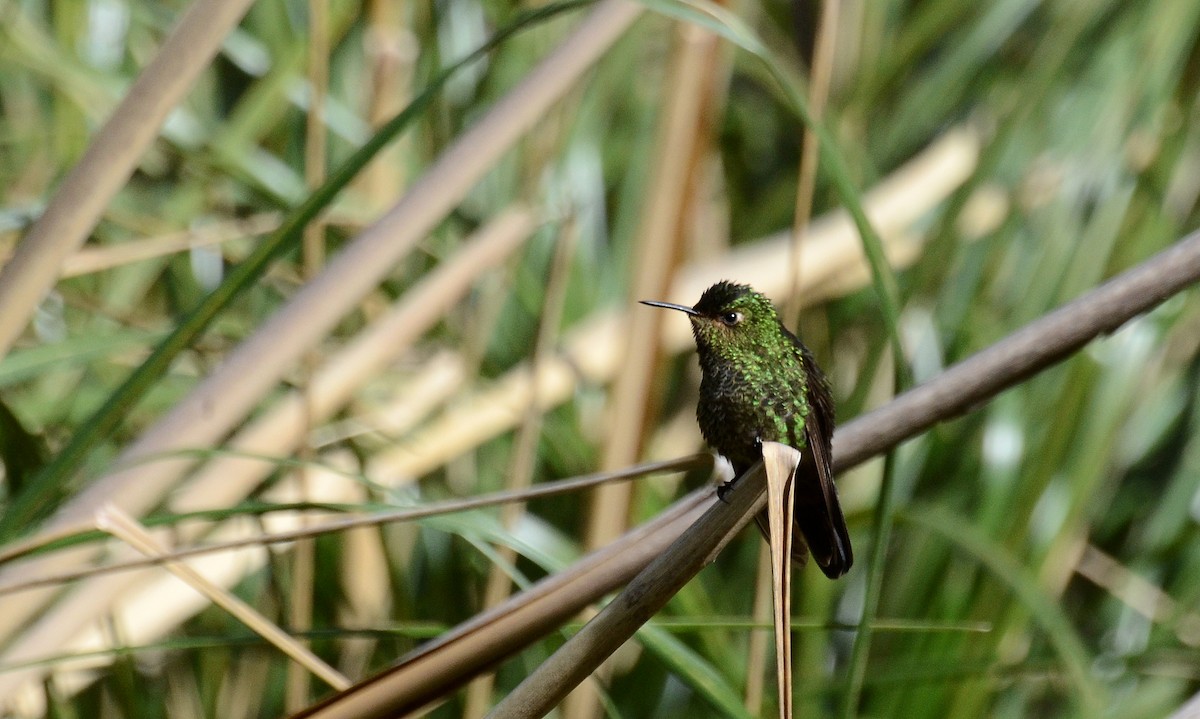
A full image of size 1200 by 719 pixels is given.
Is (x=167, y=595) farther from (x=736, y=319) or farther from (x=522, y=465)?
(x=736, y=319)

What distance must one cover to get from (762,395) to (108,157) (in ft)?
1.28

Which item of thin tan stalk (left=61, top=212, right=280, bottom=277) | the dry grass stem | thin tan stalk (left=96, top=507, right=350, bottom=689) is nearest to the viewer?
the dry grass stem

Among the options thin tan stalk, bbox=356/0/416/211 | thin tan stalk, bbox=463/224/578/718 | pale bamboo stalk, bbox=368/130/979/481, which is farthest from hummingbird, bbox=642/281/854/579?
thin tan stalk, bbox=356/0/416/211

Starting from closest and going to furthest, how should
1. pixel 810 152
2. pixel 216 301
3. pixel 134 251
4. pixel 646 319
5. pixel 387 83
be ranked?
pixel 216 301 → pixel 810 152 → pixel 646 319 → pixel 134 251 → pixel 387 83

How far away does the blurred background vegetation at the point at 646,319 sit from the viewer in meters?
1.16

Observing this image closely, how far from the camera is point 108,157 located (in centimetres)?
67

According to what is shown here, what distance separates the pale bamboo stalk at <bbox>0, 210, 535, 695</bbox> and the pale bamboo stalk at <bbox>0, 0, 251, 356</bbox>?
0.26 meters

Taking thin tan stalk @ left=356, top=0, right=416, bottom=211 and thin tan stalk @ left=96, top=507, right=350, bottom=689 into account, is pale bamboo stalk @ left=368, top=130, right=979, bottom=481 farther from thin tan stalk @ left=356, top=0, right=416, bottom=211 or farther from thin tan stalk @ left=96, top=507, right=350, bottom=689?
thin tan stalk @ left=96, top=507, right=350, bottom=689

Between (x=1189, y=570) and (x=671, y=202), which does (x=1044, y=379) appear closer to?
(x=1189, y=570)

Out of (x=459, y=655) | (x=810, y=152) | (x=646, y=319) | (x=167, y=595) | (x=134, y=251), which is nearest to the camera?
(x=459, y=655)

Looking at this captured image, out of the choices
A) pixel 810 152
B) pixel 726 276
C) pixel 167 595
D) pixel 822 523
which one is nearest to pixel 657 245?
pixel 810 152

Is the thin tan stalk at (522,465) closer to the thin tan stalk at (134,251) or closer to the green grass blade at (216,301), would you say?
the thin tan stalk at (134,251)

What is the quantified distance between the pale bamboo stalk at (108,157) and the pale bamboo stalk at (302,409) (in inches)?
10.3

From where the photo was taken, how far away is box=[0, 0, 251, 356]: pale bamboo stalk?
26.1 inches
